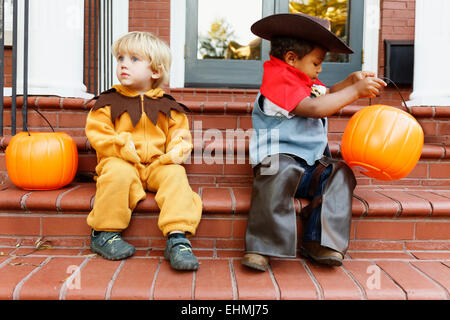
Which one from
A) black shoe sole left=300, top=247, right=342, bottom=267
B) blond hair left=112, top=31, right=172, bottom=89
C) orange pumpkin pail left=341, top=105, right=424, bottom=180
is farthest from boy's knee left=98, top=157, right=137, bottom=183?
orange pumpkin pail left=341, top=105, right=424, bottom=180

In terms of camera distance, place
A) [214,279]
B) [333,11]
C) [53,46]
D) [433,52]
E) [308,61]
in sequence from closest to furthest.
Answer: [214,279]
[308,61]
[53,46]
[433,52]
[333,11]

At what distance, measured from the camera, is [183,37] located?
377cm

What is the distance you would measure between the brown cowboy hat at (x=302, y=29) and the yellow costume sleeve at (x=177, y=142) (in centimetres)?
63

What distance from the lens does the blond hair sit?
5.74 feet

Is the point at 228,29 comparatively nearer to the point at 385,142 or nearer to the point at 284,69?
the point at 284,69

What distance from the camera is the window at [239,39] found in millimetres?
3809

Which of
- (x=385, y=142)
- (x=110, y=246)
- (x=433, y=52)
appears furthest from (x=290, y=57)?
(x=433, y=52)

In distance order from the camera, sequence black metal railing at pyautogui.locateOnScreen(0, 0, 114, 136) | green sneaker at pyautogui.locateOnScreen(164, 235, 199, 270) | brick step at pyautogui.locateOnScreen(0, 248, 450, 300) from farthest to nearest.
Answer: black metal railing at pyautogui.locateOnScreen(0, 0, 114, 136) < green sneaker at pyautogui.locateOnScreen(164, 235, 199, 270) < brick step at pyautogui.locateOnScreen(0, 248, 450, 300)

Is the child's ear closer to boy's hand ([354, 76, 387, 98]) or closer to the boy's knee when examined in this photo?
boy's hand ([354, 76, 387, 98])

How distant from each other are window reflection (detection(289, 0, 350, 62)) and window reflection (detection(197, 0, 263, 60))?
518 mm

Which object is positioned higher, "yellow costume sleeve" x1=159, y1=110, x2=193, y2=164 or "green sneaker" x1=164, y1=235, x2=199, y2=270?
"yellow costume sleeve" x1=159, y1=110, x2=193, y2=164

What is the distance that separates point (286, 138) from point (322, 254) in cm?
56

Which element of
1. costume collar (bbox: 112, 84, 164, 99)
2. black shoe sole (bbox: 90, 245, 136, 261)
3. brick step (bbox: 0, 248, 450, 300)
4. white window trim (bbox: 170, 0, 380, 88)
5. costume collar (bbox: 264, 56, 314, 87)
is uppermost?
white window trim (bbox: 170, 0, 380, 88)

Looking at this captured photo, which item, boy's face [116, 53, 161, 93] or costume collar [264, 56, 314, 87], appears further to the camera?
boy's face [116, 53, 161, 93]
